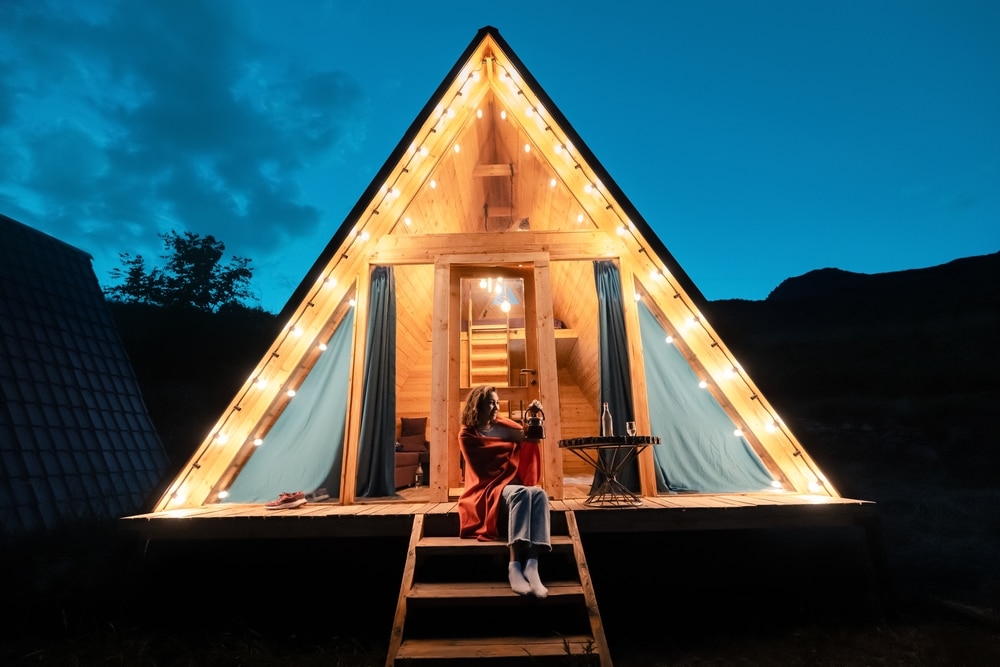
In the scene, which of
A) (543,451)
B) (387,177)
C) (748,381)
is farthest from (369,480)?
(748,381)

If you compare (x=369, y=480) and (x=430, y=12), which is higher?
(x=430, y=12)

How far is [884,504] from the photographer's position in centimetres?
753

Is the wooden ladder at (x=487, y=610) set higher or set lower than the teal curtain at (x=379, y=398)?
lower

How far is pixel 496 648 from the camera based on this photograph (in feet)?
8.29

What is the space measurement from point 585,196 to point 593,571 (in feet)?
12.7

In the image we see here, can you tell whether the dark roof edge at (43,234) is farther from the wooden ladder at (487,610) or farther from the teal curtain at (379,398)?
the wooden ladder at (487,610)

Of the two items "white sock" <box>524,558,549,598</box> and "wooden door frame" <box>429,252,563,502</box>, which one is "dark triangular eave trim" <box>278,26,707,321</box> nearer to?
"wooden door frame" <box>429,252,563,502</box>

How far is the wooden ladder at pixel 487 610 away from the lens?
2.46 metres

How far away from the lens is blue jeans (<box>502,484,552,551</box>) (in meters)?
2.99

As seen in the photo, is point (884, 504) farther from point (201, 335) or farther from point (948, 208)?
point (948, 208)

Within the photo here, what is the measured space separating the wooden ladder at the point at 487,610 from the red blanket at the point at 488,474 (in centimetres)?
14

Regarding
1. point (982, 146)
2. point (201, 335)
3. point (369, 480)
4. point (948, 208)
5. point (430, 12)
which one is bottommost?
point (369, 480)

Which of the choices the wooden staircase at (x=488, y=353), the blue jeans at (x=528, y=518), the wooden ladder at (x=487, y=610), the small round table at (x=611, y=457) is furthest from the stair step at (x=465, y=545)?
the wooden staircase at (x=488, y=353)

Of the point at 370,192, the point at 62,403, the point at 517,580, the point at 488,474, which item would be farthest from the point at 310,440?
the point at 62,403
